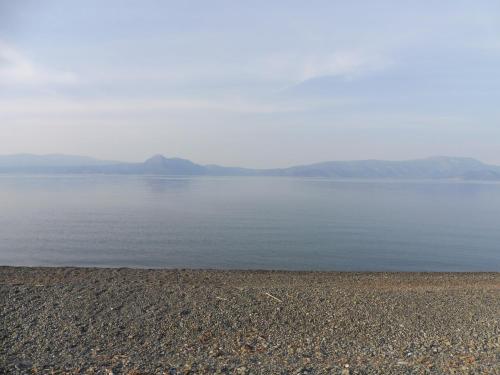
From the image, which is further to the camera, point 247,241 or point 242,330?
point 247,241

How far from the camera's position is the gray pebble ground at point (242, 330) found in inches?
316

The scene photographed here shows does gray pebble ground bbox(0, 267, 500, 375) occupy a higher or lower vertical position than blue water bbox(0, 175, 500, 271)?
higher

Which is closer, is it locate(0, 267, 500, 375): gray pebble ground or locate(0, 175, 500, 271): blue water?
locate(0, 267, 500, 375): gray pebble ground

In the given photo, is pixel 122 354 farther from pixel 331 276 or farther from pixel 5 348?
pixel 331 276

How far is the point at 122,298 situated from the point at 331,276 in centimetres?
1073

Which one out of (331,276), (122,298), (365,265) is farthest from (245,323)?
(365,265)

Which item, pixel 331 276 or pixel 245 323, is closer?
pixel 245 323

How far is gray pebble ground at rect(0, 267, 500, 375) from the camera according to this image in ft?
26.3

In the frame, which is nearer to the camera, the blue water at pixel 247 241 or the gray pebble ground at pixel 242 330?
the gray pebble ground at pixel 242 330

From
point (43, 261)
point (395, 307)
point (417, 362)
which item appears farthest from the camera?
point (43, 261)

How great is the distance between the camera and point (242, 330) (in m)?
10.4

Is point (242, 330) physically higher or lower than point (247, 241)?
higher

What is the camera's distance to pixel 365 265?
24531 millimetres

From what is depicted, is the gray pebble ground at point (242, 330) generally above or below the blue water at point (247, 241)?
above
